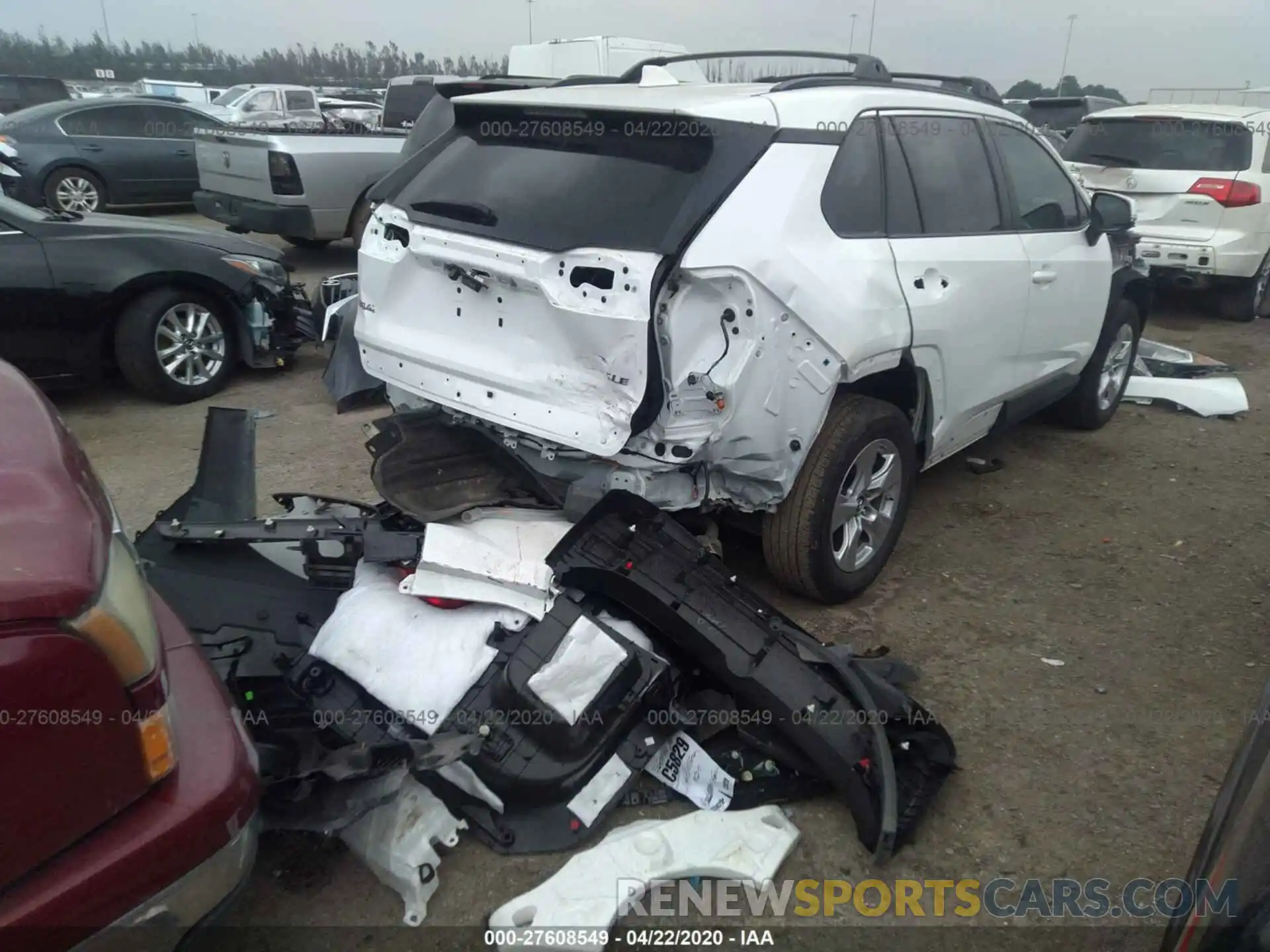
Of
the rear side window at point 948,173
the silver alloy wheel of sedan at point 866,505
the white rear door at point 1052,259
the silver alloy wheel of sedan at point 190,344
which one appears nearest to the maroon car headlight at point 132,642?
the silver alloy wheel of sedan at point 866,505

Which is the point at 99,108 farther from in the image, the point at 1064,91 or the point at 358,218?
the point at 1064,91

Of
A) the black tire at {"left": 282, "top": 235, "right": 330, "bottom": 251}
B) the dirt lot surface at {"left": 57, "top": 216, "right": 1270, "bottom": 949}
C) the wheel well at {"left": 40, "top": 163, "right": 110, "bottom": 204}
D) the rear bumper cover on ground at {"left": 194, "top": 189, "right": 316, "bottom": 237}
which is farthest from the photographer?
the wheel well at {"left": 40, "top": 163, "right": 110, "bottom": 204}

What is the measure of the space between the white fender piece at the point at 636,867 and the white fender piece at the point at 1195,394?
4724 millimetres

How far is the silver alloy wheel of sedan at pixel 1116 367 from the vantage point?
5468 millimetres

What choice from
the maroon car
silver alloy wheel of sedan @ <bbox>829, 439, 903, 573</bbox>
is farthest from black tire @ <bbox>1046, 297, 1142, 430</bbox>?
the maroon car

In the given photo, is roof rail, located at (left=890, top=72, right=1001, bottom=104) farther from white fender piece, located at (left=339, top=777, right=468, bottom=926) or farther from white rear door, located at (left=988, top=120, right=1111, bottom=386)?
white fender piece, located at (left=339, top=777, right=468, bottom=926)

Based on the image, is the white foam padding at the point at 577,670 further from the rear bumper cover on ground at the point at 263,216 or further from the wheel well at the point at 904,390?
the rear bumper cover on ground at the point at 263,216

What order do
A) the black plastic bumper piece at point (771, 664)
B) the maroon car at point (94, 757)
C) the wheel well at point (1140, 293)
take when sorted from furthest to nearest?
1. the wheel well at point (1140, 293)
2. the black plastic bumper piece at point (771, 664)
3. the maroon car at point (94, 757)

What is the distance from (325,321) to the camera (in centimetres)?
563

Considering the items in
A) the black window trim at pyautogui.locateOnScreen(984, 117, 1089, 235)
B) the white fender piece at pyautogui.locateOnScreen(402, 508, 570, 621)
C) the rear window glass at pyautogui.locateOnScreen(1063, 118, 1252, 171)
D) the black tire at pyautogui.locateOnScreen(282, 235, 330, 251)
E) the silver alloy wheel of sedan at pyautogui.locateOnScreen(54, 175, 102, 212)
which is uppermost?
the black window trim at pyautogui.locateOnScreen(984, 117, 1089, 235)

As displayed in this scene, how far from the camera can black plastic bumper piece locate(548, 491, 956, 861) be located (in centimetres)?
255

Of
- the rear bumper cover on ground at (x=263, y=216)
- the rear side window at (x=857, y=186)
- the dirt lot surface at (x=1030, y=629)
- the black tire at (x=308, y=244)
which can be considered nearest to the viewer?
the dirt lot surface at (x=1030, y=629)

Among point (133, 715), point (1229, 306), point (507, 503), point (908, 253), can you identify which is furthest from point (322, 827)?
point (1229, 306)

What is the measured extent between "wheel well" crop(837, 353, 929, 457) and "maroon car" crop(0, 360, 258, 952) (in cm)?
242
